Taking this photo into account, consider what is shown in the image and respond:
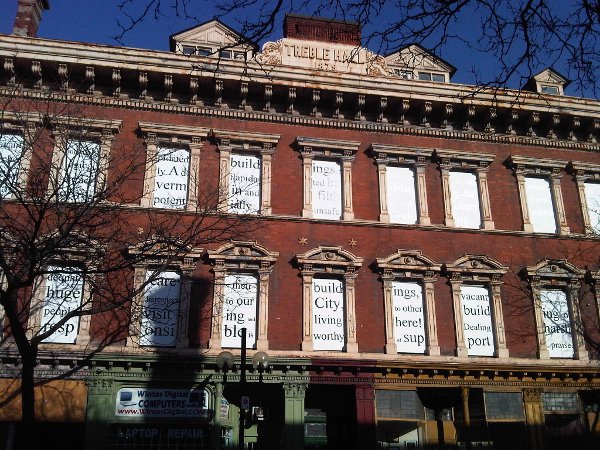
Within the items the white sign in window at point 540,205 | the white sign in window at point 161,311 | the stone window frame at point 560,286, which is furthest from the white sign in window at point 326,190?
the white sign in window at point 540,205

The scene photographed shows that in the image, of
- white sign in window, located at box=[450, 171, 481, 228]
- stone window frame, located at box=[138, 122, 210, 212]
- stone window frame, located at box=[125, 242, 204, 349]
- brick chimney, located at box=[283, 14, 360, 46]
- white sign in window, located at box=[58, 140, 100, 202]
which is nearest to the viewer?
white sign in window, located at box=[58, 140, 100, 202]

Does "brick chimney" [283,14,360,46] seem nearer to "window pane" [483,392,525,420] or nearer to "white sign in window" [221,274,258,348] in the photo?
"white sign in window" [221,274,258,348]

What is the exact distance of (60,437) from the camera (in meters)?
15.9

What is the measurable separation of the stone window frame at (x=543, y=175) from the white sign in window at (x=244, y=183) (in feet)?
27.9

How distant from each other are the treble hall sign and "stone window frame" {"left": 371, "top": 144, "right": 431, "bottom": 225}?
279cm

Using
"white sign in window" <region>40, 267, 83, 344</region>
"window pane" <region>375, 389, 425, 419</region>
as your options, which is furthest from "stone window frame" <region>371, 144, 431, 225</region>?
"white sign in window" <region>40, 267, 83, 344</region>

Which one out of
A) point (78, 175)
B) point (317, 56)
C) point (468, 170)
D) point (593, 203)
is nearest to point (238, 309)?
point (78, 175)

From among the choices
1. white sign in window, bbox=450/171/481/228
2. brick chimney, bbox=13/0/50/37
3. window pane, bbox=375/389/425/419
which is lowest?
window pane, bbox=375/389/425/419

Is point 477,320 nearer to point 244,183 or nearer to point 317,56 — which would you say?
point 244,183

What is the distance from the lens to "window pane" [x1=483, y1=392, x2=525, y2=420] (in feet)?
59.5

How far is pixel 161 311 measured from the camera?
17625 millimetres

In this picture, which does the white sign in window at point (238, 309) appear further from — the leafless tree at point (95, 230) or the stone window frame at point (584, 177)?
the stone window frame at point (584, 177)

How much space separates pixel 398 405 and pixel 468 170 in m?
8.06

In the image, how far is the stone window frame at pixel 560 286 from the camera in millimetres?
19359
